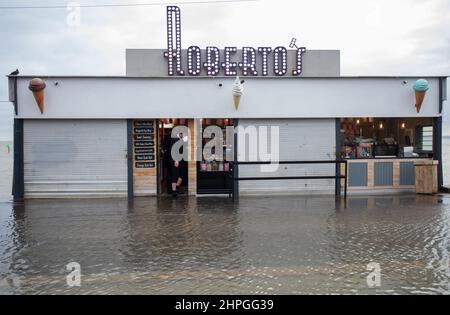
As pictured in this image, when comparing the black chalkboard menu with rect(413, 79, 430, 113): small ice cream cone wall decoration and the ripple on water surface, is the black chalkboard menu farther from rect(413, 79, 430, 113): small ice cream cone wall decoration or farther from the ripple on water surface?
rect(413, 79, 430, 113): small ice cream cone wall decoration

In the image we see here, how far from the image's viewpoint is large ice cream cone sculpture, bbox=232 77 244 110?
13.5 meters

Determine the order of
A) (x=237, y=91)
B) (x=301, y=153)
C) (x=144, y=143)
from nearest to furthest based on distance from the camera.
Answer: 1. (x=237, y=91)
2. (x=144, y=143)
3. (x=301, y=153)

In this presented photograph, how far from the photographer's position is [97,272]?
5809 millimetres

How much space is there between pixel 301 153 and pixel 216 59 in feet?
14.2

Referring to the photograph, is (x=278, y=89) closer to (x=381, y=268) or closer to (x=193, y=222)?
(x=193, y=222)

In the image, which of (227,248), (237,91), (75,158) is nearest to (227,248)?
(227,248)

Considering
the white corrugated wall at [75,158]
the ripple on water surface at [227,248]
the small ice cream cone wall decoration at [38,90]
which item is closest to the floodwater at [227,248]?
the ripple on water surface at [227,248]

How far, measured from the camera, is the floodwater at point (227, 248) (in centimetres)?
532

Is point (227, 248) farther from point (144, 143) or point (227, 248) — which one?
point (144, 143)

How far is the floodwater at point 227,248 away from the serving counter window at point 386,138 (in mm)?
3311

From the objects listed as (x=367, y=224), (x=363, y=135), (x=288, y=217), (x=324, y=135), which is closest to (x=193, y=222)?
(x=288, y=217)

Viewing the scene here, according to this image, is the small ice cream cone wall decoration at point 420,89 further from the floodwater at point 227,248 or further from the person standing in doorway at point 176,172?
the person standing in doorway at point 176,172

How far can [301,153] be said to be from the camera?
14.3 m

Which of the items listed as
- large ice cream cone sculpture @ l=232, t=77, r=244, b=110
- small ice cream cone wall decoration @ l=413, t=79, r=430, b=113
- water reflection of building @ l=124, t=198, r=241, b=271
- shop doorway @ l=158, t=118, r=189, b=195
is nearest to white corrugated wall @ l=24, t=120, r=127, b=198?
shop doorway @ l=158, t=118, r=189, b=195
